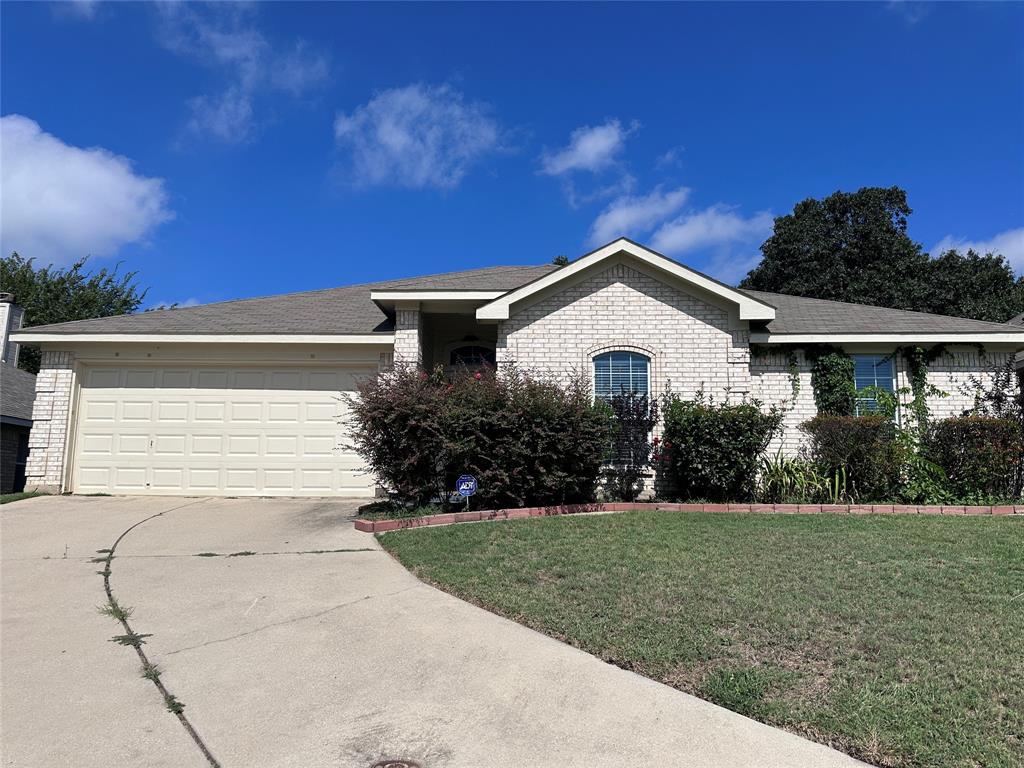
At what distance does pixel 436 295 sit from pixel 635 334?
367cm

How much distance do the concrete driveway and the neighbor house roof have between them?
21.1 ft

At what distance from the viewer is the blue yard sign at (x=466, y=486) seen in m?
8.83

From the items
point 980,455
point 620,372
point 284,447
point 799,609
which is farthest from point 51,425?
point 980,455

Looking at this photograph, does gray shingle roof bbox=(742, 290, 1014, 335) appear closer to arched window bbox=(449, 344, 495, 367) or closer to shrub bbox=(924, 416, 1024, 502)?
shrub bbox=(924, 416, 1024, 502)

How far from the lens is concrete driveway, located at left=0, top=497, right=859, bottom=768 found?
11.1ft

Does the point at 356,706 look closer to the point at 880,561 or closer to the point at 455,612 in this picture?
the point at 455,612

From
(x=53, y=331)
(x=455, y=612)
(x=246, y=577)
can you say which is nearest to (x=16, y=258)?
(x=53, y=331)

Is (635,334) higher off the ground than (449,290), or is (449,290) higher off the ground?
(449,290)

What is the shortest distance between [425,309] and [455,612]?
802 centimetres

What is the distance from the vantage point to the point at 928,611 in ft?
16.8

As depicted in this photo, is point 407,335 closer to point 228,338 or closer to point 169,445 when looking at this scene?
A: point 228,338

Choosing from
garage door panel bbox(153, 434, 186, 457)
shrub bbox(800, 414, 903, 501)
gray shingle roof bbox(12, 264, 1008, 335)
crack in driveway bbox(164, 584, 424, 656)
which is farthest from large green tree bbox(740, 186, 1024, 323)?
crack in driveway bbox(164, 584, 424, 656)

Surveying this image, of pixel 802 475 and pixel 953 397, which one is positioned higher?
pixel 953 397

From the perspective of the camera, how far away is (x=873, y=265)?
3381 centimetres
